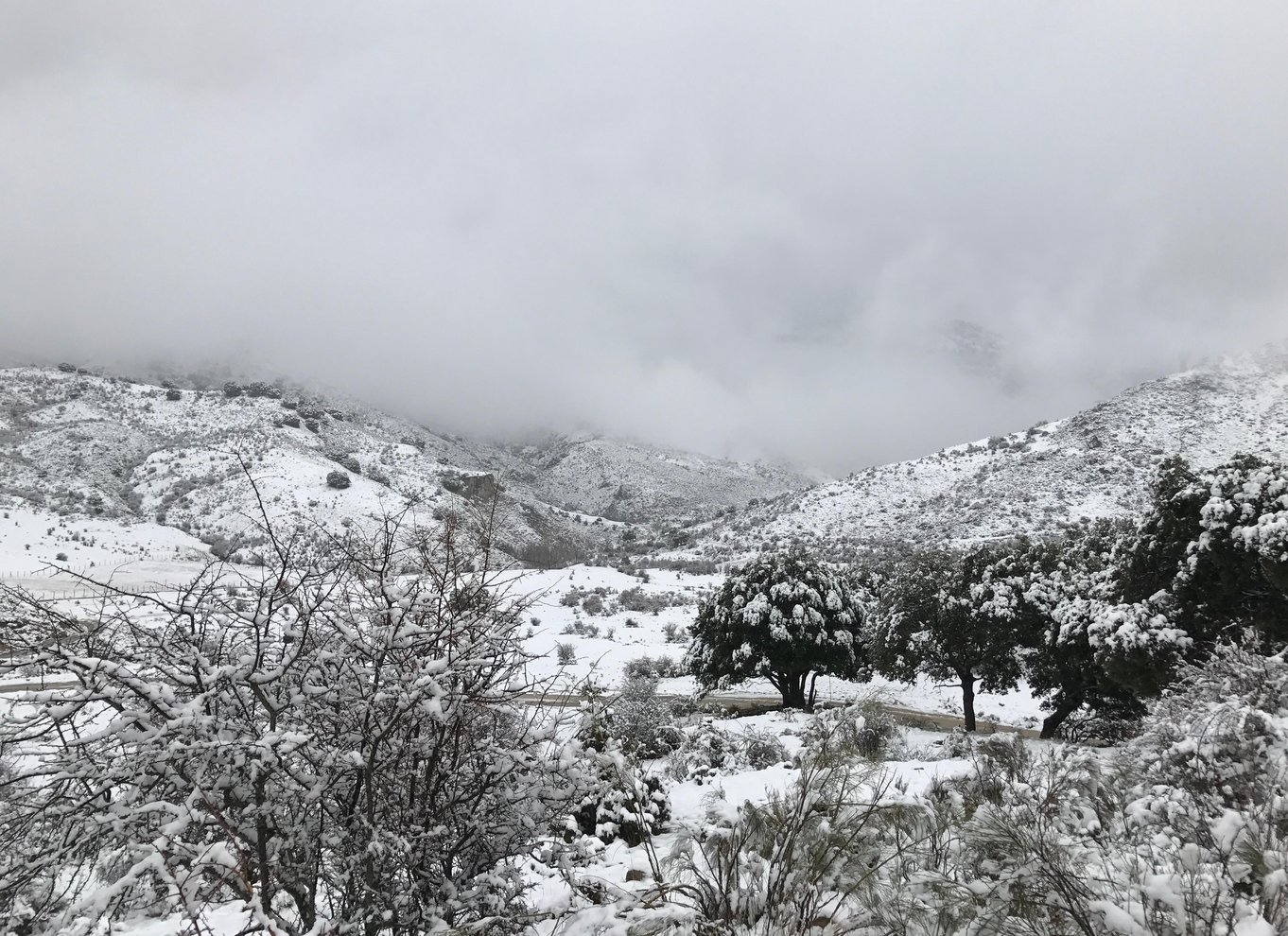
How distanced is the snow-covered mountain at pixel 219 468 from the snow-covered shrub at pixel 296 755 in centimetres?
1730

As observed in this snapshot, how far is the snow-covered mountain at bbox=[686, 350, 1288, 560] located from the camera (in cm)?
4803

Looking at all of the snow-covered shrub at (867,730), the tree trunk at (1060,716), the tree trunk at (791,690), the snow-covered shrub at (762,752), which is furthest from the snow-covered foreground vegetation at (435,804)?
the tree trunk at (791,690)

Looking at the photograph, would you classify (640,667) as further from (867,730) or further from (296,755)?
(296,755)

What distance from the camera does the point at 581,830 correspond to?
20.4ft

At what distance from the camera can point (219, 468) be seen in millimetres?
51469

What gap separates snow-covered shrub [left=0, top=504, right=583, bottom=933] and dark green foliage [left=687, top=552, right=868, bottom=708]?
49.6ft

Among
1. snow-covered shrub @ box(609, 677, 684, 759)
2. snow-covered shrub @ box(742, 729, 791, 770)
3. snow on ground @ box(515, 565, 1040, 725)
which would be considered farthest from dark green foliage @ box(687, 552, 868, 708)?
snow-covered shrub @ box(742, 729, 791, 770)

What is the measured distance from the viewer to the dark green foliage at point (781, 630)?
18.1 m

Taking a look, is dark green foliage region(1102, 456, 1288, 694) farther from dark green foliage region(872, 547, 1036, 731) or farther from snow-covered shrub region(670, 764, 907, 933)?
snow-covered shrub region(670, 764, 907, 933)

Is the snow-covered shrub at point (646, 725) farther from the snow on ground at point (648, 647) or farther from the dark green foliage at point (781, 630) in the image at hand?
the dark green foliage at point (781, 630)

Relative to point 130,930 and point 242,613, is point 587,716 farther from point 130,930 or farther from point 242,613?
point 130,930

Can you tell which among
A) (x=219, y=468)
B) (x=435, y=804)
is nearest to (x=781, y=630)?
(x=435, y=804)

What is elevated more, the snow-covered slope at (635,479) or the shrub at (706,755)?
the snow-covered slope at (635,479)

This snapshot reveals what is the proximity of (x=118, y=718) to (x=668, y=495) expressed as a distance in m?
93.2
